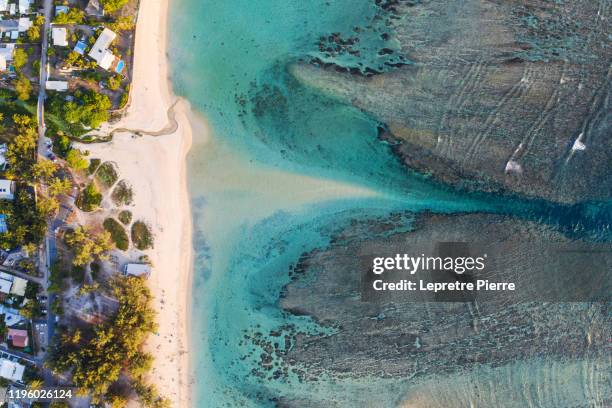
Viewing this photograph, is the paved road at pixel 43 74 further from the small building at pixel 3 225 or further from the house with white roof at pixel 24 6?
the small building at pixel 3 225

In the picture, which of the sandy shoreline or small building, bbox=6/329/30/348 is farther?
the sandy shoreline

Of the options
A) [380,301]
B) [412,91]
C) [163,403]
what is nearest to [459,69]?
[412,91]

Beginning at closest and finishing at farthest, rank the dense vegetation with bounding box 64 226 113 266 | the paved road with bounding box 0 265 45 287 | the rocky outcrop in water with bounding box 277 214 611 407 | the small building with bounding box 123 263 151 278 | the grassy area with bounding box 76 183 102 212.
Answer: the rocky outcrop in water with bounding box 277 214 611 407, the dense vegetation with bounding box 64 226 113 266, the small building with bounding box 123 263 151 278, the grassy area with bounding box 76 183 102 212, the paved road with bounding box 0 265 45 287

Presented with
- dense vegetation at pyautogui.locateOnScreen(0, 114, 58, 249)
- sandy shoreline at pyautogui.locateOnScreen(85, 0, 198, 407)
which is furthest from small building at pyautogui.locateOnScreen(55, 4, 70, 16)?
dense vegetation at pyautogui.locateOnScreen(0, 114, 58, 249)

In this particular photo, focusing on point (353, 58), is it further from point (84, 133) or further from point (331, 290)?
point (84, 133)

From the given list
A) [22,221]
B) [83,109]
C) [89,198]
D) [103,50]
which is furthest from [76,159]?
[103,50]

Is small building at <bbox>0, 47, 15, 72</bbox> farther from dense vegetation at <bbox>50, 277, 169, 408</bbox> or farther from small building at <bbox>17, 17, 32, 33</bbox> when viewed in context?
dense vegetation at <bbox>50, 277, 169, 408</bbox>
